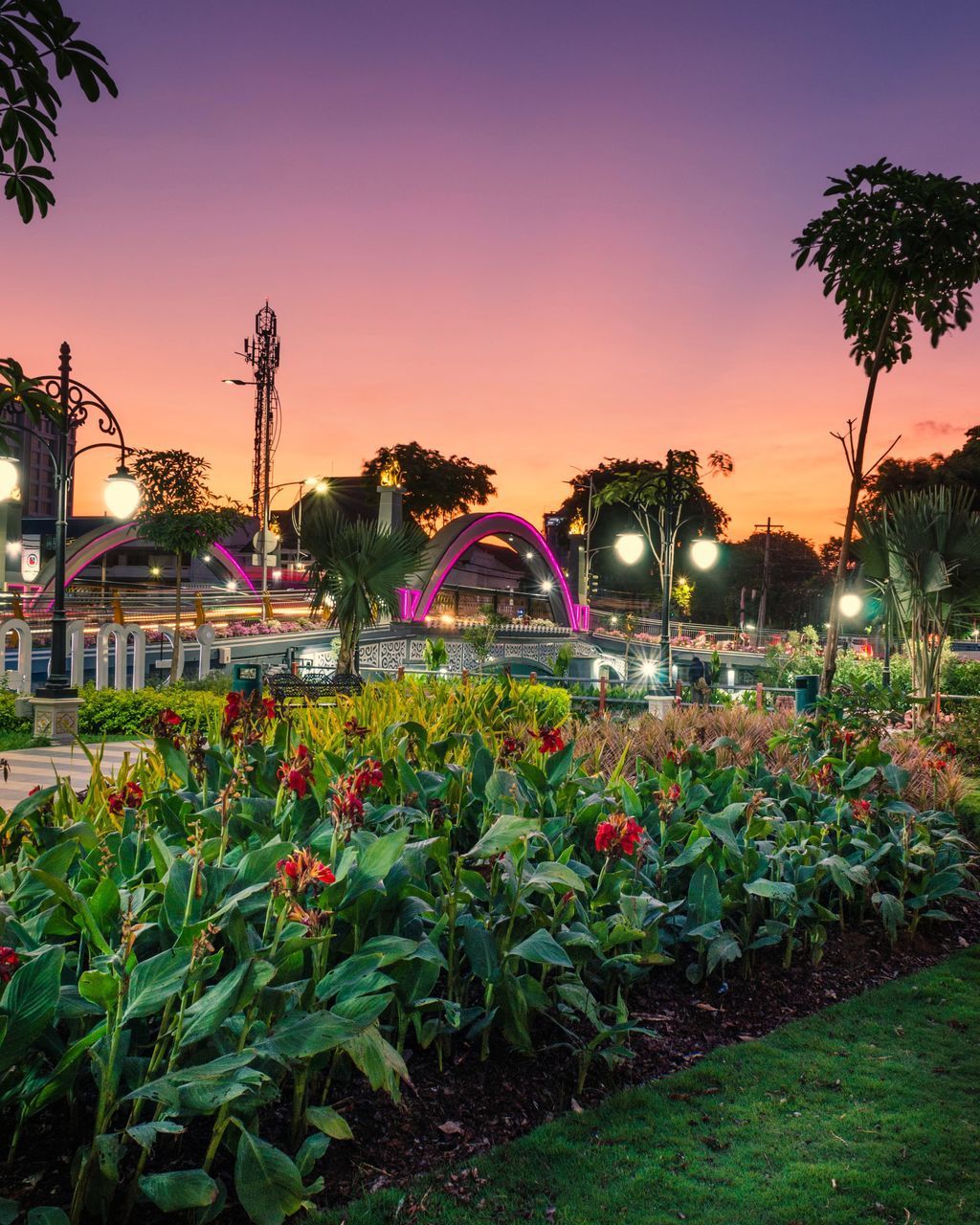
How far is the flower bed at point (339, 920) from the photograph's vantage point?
7.48ft

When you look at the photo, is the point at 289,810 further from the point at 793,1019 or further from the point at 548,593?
the point at 548,593

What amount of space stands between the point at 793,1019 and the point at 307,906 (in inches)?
97.5

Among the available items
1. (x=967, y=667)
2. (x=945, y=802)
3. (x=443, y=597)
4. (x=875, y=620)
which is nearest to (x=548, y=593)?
(x=443, y=597)

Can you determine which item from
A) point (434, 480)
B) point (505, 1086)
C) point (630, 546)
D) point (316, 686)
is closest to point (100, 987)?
point (505, 1086)

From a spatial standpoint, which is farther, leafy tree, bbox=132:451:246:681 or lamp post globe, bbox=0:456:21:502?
leafy tree, bbox=132:451:246:681

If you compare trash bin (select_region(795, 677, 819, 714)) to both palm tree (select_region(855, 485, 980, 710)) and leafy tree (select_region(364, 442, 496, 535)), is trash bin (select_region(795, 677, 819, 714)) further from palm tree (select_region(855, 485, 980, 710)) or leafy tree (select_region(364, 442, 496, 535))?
leafy tree (select_region(364, 442, 496, 535))

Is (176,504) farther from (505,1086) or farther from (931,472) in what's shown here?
(931,472)

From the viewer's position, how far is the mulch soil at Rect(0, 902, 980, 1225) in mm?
2482

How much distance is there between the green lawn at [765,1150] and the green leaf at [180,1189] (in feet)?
1.52

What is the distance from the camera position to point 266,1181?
85.4 inches

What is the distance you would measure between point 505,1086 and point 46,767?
8.60 meters

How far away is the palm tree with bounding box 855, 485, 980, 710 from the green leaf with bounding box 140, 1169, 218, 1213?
33.9 ft

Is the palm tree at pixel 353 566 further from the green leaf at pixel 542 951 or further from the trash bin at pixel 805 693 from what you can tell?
the green leaf at pixel 542 951

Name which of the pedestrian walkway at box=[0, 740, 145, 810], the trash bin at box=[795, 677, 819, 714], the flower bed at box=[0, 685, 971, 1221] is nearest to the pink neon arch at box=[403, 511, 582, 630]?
the pedestrian walkway at box=[0, 740, 145, 810]
